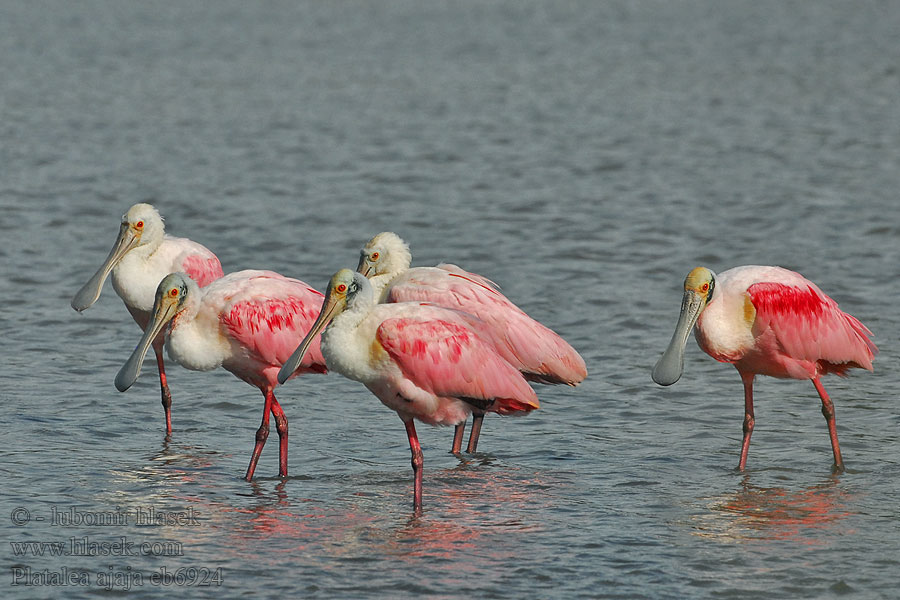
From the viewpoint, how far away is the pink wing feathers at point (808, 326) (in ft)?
30.2

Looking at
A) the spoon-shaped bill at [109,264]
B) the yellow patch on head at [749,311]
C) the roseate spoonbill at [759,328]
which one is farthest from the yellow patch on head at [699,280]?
the spoon-shaped bill at [109,264]

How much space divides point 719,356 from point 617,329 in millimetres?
3232

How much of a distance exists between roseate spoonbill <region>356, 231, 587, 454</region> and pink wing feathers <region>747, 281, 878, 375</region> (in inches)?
46.6

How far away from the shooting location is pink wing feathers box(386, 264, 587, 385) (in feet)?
30.4

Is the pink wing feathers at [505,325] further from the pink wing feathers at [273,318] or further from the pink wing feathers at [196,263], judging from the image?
the pink wing feathers at [196,263]

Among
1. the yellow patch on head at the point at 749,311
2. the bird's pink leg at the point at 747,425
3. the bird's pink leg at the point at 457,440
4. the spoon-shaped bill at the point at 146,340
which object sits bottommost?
the bird's pink leg at the point at 457,440

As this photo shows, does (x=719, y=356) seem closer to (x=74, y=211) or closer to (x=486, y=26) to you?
(x=74, y=211)

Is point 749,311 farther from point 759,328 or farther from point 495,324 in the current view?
point 495,324

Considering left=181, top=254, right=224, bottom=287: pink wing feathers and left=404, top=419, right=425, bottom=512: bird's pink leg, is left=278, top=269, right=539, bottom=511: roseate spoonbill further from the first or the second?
left=181, top=254, right=224, bottom=287: pink wing feathers

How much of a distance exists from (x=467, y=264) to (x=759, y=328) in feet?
19.9

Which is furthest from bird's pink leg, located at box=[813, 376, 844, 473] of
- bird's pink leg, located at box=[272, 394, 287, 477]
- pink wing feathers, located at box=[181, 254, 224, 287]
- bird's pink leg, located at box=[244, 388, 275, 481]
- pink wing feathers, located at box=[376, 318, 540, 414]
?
pink wing feathers, located at box=[181, 254, 224, 287]

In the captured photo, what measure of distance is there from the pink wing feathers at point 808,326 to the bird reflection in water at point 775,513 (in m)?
0.92

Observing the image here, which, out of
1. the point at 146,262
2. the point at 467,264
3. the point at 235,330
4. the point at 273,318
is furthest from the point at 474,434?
the point at 467,264

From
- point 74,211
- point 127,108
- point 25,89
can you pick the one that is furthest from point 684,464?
point 25,89
